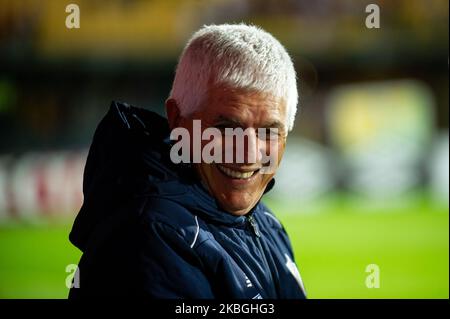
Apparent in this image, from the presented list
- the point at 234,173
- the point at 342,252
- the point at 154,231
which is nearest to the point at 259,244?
the point at 234,173

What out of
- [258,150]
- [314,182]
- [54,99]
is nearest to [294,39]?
[314,182]

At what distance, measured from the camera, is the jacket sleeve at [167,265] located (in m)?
1.12

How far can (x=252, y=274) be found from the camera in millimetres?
1229

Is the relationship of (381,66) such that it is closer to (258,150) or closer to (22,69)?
(22,69)

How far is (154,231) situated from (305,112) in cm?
586

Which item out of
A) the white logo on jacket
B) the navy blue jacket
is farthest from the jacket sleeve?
the white logo on jacket

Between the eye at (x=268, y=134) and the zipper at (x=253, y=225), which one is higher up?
the eye at (x=268, y=134)

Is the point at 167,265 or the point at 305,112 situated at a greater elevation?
the point at 167,265

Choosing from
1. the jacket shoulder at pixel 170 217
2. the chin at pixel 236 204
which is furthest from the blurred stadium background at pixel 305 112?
the jacket shoulder at pixel 170 217

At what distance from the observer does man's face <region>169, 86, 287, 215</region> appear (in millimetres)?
1214

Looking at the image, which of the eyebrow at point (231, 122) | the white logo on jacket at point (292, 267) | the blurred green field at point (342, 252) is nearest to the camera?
the eyebrow at point (231, 122)

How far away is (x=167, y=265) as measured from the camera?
1.13 meters

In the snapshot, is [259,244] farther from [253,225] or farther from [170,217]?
[170,217]

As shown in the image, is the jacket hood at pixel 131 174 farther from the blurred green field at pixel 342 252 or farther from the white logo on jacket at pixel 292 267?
the blurred green field at pixel 342 252
